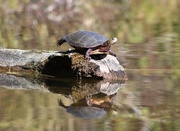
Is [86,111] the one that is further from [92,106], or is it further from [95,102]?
[95,102]

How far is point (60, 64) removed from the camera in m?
7.49

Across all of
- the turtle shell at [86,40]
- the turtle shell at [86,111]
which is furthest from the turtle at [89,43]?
the turtle shell at [86,111]

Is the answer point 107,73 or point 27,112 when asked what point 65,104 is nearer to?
point 27,112

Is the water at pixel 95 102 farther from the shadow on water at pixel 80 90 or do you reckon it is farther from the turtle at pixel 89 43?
the turtle at pixel 89 43

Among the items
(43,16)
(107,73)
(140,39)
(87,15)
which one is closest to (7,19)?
(43,16)

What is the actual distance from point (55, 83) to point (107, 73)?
0.71 meters

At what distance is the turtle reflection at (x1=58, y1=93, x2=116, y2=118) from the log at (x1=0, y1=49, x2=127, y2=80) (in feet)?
2.77

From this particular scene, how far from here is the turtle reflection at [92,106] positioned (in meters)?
5.54

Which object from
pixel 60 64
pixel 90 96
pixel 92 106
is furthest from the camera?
pixel 60 64

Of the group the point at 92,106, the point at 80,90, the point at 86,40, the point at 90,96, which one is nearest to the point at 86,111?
the point at 92,106

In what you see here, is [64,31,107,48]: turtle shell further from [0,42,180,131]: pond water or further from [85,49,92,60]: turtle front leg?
[0,42,180,131]: pond water

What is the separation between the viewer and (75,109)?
5.78m

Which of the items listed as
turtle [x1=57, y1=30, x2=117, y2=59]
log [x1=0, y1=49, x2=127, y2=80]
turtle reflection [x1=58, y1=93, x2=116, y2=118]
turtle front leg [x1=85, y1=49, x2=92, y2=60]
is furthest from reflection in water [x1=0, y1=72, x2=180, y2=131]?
turtle [x1=57, y1=30, x2=117, y2=59]

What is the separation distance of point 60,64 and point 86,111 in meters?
1.94
